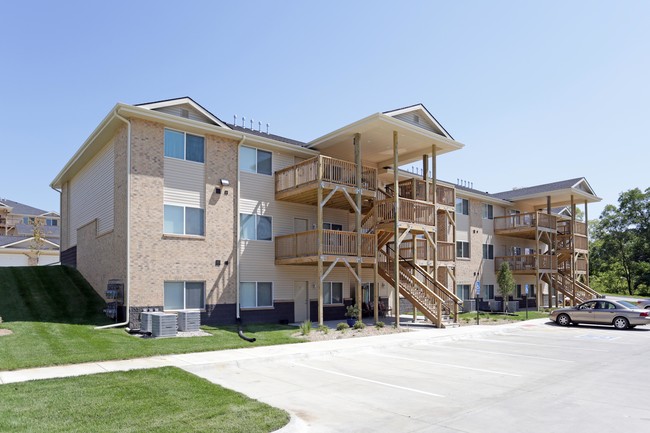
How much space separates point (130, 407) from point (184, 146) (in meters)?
13.3

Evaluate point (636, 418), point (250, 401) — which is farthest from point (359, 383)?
point (636, 418)

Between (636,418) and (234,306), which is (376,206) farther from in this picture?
(636,418)

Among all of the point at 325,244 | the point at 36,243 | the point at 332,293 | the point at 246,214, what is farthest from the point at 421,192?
the point at 36,243

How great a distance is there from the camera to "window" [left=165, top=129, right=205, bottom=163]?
19047 mm

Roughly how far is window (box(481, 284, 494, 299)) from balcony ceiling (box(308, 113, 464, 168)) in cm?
1386

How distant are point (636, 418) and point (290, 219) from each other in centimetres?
1683

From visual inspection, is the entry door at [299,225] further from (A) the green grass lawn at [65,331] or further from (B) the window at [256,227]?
(A) the green grass lawn at [65,331]

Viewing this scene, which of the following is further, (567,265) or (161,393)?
(567,265)

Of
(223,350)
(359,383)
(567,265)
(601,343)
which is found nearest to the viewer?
(359,383)

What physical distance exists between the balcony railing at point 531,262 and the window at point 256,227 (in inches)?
820

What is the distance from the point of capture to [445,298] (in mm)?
25594

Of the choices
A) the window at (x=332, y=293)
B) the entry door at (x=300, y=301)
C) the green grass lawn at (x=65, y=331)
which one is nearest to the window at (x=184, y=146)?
the green grass lawn at (x=65, y=331)

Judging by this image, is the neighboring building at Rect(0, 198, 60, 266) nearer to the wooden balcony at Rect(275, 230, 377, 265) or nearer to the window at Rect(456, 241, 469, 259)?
the wooden balcony at Rect(275, 230, 377, 265)

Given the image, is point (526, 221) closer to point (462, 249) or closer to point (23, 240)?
point (462, 249)
